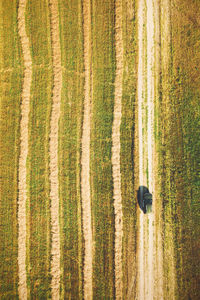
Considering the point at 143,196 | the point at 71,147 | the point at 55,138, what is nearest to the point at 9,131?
the point at 55,138

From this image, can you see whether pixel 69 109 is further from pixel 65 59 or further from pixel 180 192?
pixel 180 192

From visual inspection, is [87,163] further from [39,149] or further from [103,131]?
[39,149]

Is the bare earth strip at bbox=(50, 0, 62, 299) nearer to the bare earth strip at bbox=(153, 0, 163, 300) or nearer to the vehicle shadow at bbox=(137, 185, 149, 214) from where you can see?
the vehicle shadow at bbox=(137, 185, 149, 214)

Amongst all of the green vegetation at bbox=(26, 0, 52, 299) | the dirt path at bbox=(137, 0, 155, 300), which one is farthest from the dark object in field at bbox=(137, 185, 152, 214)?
the green vegetation at bbox=(26, 0, 52, 299)

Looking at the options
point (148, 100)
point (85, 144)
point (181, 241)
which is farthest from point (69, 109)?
point (181, 241)

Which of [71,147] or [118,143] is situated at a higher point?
[118,143]

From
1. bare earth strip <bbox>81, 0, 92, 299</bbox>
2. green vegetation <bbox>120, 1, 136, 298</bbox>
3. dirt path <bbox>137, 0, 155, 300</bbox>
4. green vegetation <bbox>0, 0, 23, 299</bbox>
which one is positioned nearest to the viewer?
green vegetation <bbox>0, 0, 23, 299</bbox>
